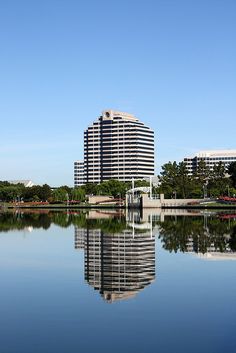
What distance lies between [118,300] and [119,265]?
7.95m

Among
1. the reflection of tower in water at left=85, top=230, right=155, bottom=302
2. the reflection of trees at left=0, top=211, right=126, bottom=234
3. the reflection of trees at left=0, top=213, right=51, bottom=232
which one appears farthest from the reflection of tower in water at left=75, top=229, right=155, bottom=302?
the reflection of trees at left=0, top=213, right=51, bottom=232

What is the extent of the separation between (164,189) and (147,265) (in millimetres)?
139140

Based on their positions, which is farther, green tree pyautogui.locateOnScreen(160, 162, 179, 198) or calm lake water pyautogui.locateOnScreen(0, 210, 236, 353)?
green tree pyautogui.locateOnScreen(160, 162, 179, 198)

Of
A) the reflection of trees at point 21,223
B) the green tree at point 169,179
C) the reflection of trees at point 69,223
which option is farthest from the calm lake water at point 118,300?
the green tree at point 169,179

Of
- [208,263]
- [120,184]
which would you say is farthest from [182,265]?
[120,184]

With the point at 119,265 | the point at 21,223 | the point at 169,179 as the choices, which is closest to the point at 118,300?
the point at 119,265

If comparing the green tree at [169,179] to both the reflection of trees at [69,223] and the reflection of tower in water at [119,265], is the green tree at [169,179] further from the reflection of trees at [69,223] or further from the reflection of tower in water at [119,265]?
the reflection of tower in water at [119,265]

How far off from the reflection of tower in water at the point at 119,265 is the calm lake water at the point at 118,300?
1.7 inches

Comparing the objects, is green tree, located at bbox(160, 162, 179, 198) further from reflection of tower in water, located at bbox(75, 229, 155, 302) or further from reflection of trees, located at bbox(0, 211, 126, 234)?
reflection of tower in water, located at bbox(75, 229, 155, 302)

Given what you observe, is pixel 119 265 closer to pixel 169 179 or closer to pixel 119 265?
pixel 119 265

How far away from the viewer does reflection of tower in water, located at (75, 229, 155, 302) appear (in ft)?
66.0

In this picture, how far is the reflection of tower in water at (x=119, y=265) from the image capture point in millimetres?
20119

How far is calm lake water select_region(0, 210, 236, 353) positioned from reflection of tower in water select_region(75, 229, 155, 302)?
43 millimetres

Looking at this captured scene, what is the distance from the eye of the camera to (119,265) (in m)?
26.1
